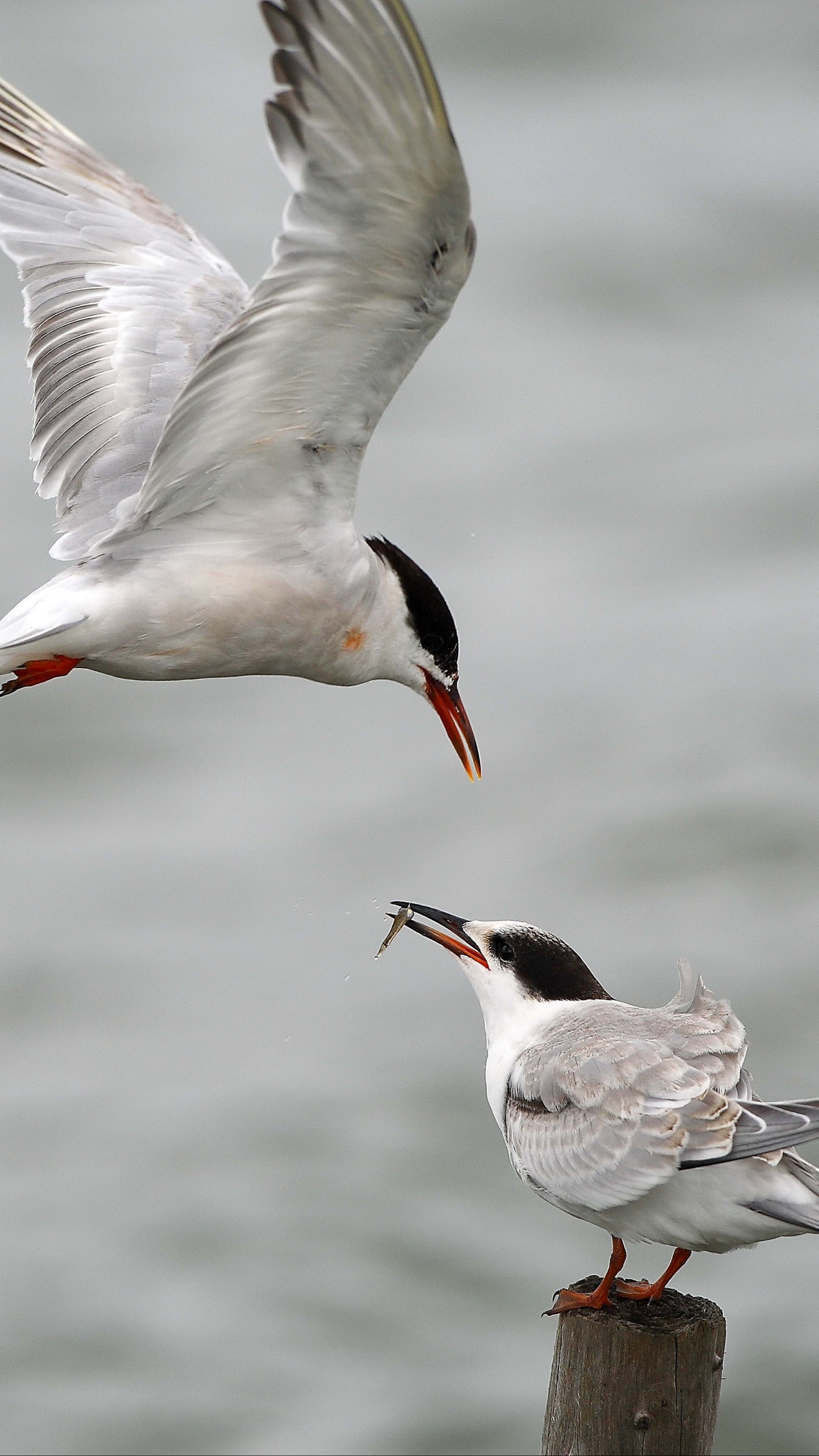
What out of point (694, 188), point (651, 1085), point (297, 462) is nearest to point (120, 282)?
point (297, 462)

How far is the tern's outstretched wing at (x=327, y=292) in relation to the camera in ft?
12.4

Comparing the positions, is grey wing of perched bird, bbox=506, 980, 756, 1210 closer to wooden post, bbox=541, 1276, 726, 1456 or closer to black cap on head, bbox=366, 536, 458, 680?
wooden post, bbox=541, 1276, 726, 1456

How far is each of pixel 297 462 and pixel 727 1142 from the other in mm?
1904

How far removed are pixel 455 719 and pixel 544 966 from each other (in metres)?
0.99

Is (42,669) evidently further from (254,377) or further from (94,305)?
(94,305)

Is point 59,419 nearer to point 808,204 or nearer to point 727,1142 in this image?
point 727,1142

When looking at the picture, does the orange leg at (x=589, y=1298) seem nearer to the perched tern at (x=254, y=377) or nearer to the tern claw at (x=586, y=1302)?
the tern claw at (x=586, y=1302)

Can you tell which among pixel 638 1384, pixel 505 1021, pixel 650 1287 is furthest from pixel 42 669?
pixel 638 1384

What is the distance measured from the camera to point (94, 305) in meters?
5.92

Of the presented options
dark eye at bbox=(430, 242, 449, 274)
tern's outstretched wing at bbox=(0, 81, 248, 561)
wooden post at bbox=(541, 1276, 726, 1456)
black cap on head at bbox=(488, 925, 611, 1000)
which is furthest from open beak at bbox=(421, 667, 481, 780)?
wooden post at bbox=(541, 1276, 726, 1456)

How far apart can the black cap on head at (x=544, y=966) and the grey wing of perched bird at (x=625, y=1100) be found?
0.91 feet

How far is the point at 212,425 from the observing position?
4.66 metres

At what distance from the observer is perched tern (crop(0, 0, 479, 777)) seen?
3871mm

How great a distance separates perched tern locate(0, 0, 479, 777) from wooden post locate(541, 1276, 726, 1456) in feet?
6.14
